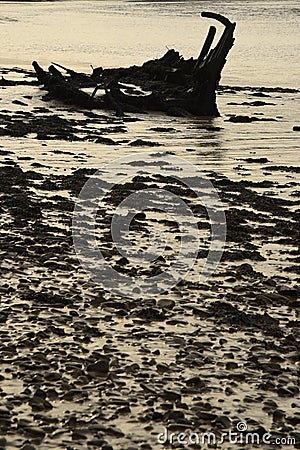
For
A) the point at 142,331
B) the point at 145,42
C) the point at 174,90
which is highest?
the point at 145,42

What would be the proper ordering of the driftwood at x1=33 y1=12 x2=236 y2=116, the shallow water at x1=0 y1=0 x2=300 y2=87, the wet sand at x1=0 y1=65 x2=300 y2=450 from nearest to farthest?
1. the wet sand at x1=0 y1=65 x2=300 y2=450
2. the driftwood at x1=33 y1=12 x2=236 y2=116
3. the shallow water at x1=0 y1=0 x2=300 y2=87

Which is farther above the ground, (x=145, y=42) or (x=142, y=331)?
(x=145, y=42)

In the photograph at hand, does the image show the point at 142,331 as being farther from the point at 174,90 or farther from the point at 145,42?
the point at 145,42

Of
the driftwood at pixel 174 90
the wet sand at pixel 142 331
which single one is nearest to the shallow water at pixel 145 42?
the driftwood at pixel 174 90

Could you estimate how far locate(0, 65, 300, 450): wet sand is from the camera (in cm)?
543

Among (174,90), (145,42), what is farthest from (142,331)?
(145,42)

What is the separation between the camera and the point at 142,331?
682cm

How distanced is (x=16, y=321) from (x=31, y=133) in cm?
971

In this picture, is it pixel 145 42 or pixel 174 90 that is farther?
pixel 145 42

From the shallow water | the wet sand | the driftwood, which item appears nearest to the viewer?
the wet sand

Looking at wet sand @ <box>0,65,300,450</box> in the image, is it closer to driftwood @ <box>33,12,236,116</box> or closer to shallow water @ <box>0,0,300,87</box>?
driftwood @ <box>33,12,236,116</box>

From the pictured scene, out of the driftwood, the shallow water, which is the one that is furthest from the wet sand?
the shallow water

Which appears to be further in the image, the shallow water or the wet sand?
the shallow water

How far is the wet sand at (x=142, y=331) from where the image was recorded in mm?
5426
